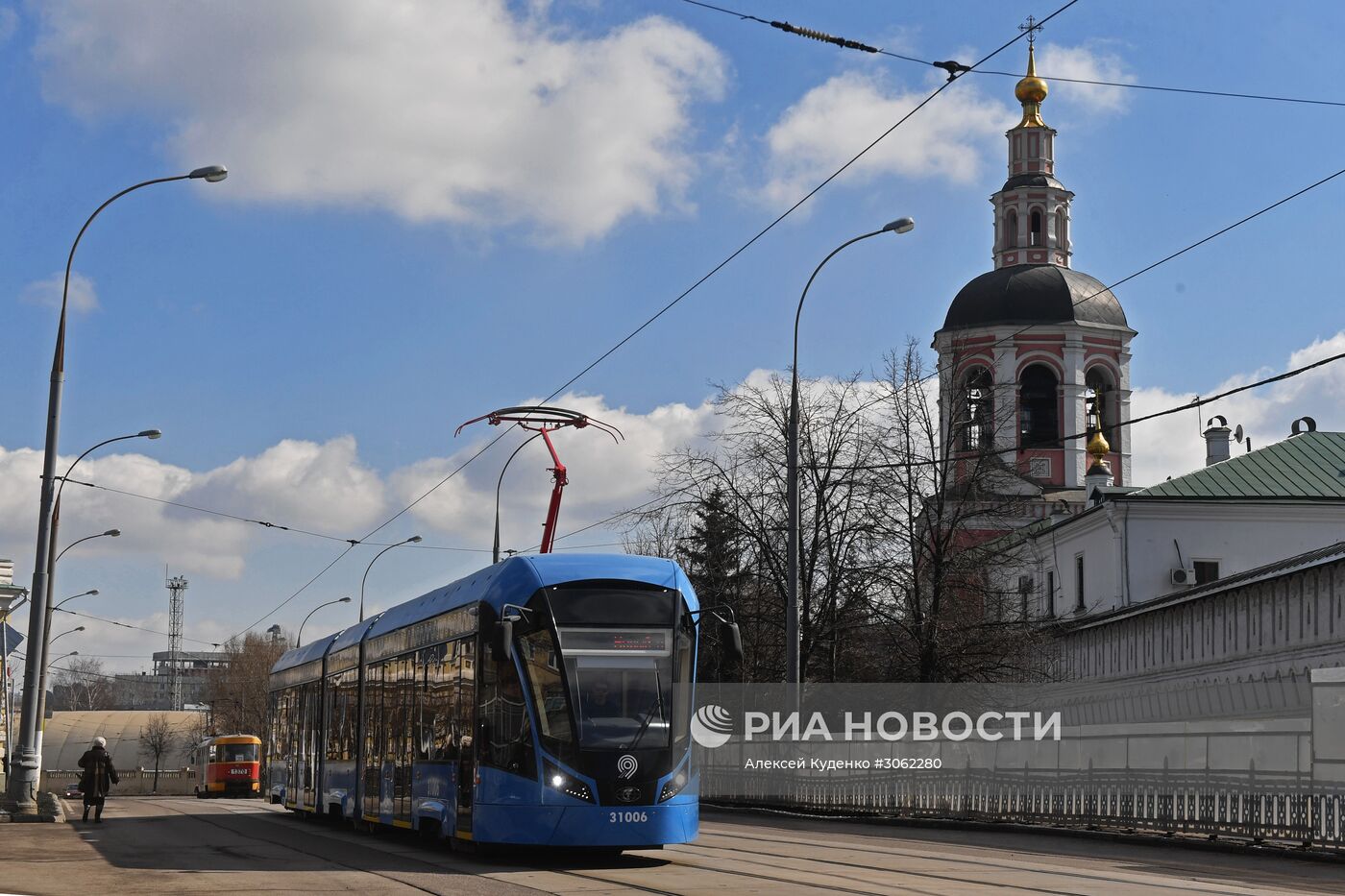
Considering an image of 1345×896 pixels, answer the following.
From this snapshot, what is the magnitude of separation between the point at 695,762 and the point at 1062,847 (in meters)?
6.61

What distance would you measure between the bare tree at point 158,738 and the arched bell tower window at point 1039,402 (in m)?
76.2

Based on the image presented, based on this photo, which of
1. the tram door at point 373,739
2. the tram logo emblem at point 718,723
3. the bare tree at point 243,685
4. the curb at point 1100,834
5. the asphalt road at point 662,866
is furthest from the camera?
the bare tree at point 243,685

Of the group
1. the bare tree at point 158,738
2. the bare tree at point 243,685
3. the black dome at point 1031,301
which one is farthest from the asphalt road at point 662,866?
the bare tree at point 158,738

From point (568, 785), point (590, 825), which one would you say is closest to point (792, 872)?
point (590, 825)

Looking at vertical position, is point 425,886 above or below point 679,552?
below

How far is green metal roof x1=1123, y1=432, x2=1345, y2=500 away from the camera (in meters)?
58.4

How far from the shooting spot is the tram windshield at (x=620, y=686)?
16.3 metres

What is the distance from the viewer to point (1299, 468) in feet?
197

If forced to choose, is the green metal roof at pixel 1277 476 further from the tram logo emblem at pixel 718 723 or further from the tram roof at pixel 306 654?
the tram roof at pixel 306 654

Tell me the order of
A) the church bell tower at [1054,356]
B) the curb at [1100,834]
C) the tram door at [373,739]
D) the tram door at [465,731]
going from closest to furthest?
the tram door at [465,731] → the curb at [1100,834] → the tram door at [373,739] → the church bell tower at [1054,356]

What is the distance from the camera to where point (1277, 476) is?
59.8m

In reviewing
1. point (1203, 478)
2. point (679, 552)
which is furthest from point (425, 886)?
point (1203, 478)

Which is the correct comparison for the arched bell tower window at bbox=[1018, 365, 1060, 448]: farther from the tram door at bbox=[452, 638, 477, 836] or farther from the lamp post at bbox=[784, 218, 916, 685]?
the tram door at bbox=[452, 638, 477, 836]

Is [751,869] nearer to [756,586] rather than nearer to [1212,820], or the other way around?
[1212,820]
